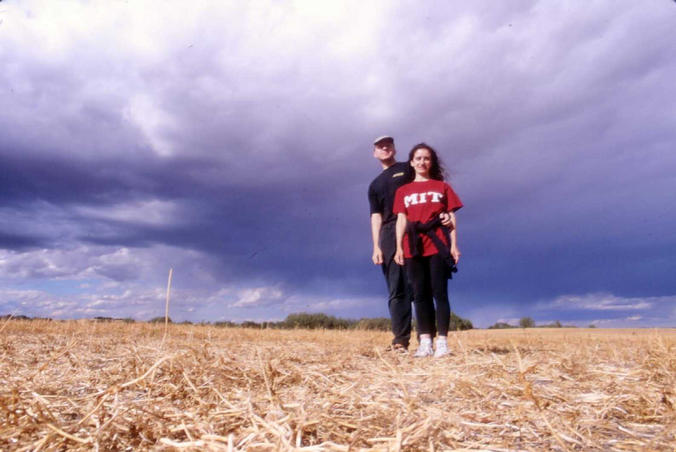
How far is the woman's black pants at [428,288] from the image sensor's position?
4586mm

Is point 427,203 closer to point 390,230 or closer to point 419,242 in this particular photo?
point 419,242

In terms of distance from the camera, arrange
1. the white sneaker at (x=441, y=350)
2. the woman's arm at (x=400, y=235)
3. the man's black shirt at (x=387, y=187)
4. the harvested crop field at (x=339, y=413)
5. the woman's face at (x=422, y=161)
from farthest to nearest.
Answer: the man's black shirt at (x=387, y=187), the woman's face at (x=422, y=161), the woman's arm at (x=400, y=235), the white sneaker at (x=441, y=350), the harvested crop field at (x=339, y=413)

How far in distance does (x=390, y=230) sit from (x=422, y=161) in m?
0.96

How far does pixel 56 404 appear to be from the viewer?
6.77ft

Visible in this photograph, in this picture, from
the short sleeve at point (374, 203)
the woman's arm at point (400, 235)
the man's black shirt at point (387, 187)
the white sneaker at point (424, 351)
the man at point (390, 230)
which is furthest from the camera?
the short sleeve at point (374, 203)

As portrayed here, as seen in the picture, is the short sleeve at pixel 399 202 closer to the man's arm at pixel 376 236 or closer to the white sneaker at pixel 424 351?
the man's arm at pixel 376 236

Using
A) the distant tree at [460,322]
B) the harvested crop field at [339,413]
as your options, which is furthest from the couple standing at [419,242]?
the distant tree at [460,322]

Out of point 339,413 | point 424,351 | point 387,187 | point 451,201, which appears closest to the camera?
point 339,413

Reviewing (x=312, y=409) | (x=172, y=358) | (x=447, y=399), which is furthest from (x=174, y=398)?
(x=447, y=399)

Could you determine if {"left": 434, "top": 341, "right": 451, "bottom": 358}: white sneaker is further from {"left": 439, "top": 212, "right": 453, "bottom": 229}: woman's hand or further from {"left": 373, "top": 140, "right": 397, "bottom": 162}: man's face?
{"left": 373, "top": 140, "right": 397, "bottom": 162}: man's face

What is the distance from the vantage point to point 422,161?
16.6 feet

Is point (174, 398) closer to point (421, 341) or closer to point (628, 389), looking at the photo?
point (628, 389)

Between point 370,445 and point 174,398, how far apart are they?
1.18 meters

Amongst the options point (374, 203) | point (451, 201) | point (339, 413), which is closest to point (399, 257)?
point (451, 201)
